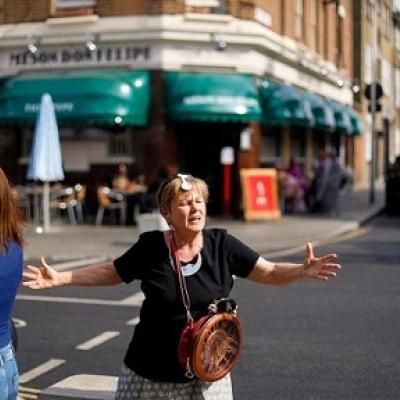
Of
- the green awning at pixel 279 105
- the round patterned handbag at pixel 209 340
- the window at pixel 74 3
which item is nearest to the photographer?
the round patterned handbag at pixel 209 340

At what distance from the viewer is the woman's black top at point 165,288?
3416 millimetres

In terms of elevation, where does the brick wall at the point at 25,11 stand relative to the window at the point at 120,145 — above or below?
above

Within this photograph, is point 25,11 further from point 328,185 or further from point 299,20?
point 328,185

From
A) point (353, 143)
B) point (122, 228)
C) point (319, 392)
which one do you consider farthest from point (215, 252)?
point (353, 143)

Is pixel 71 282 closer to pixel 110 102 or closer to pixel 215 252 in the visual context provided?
pixel 215 252

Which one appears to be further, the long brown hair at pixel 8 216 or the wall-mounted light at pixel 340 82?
the wall-mounted light at pixel 340 82

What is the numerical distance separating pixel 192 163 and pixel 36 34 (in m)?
5.10

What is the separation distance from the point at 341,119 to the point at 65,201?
36.1ft

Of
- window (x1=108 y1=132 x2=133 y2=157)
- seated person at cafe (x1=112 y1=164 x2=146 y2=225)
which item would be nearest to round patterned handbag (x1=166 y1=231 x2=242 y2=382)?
seated person at cafe (x1=112 y1=164 x2=146 y2=225)

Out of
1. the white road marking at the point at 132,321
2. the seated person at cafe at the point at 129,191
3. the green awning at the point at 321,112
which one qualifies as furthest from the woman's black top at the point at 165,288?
the green awning at the point at 321,112

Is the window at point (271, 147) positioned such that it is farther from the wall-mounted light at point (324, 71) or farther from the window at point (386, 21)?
the window at point (386, 21)

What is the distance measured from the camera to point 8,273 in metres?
3.14

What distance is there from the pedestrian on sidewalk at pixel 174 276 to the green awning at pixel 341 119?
22344mm

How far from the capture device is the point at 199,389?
3.43 metres
